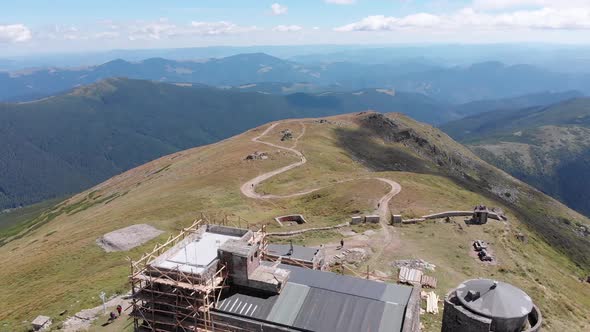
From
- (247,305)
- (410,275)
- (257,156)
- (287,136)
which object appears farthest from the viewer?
(287,136)

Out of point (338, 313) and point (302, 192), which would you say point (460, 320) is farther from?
point (302, 192)

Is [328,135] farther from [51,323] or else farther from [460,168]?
[51,323]

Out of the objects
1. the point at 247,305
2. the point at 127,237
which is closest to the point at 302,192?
the point at 127,237

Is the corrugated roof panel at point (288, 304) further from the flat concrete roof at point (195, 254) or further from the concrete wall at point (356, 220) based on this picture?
the concrete wall at point (356, 220)

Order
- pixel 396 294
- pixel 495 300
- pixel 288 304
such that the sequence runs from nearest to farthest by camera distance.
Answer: pixel 495 300
pixel 288 304
pixel 396 294

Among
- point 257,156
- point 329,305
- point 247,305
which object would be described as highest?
point 329,305

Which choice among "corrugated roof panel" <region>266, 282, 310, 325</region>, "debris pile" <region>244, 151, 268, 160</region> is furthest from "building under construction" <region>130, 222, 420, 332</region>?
"debris pile" <region>244, 151, 268, 160</region>

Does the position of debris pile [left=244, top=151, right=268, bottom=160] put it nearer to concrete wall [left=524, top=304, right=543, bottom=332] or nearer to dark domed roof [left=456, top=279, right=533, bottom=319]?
dark domed roof [left=456, top=279, right=533, bottom=319]

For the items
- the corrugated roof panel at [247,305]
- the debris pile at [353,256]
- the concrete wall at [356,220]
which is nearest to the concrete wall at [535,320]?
the corrugated roof panel at [247,305]
